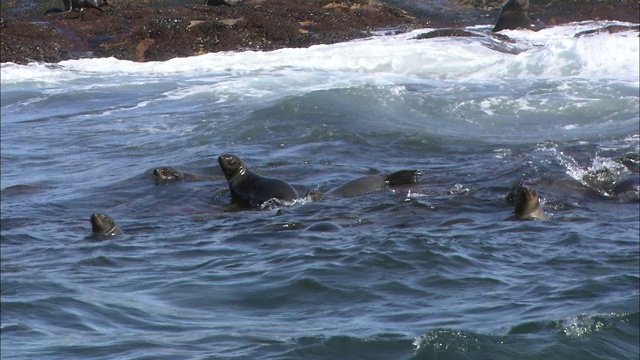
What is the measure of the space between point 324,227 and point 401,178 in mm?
2105

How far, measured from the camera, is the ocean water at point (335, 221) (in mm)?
6195

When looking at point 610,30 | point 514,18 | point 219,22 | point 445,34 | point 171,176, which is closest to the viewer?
point 171,176

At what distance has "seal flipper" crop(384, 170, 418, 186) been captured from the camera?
445 inches

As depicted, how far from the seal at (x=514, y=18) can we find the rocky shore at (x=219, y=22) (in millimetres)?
1608

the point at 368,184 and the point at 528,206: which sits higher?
the point at 528,206

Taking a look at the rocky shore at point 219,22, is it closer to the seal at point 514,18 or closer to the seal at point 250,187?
the seal at point 514,18

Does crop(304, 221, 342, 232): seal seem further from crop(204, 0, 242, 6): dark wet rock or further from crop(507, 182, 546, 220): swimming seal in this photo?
crop(204, 0, 242, 6): dark wet rock

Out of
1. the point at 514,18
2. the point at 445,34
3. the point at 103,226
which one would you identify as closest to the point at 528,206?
the point at 103,226

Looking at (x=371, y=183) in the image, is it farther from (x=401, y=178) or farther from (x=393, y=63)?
(x=393, y=63)

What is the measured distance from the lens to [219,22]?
28.4m

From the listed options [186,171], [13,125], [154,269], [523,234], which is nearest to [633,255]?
[523,234]

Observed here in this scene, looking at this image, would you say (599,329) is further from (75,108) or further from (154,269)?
(75,108)

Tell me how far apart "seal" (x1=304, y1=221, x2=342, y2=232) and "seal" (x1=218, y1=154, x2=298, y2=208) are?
1472mm

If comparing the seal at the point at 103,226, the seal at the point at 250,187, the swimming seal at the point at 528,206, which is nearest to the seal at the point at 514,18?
the seal at the point at 250,187
